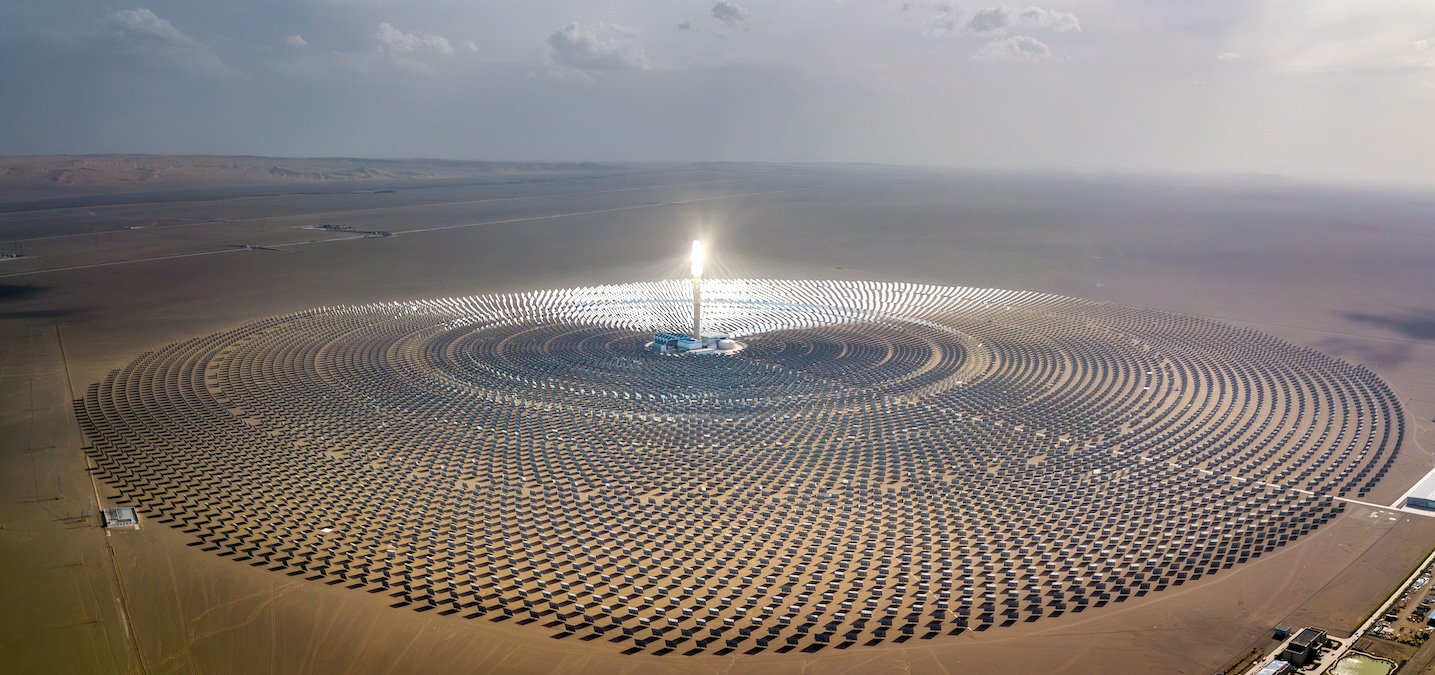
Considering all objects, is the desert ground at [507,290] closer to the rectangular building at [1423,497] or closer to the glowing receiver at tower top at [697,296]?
the rectangular building at [1423,497]

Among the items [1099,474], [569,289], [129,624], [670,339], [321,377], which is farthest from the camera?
[569,289]

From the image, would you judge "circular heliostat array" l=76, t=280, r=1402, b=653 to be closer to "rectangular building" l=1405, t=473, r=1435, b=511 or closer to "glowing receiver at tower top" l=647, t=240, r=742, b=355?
"rectangular building" l=1405, t=473, r=1435, b=511

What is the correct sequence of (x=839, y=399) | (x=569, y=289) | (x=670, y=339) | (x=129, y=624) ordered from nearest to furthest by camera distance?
(x=129, y=624) < (x=839, y=399) < (x=670, y=339) < (x=569, y=289)

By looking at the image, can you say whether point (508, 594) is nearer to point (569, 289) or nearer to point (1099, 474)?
point (1099, 474)

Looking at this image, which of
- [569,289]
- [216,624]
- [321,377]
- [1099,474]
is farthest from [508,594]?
[569,289]

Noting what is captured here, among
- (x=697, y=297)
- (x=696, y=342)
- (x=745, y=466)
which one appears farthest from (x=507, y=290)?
(x=745, y=466)

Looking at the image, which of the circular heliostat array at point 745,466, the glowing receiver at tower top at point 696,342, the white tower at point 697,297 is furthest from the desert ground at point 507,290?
the glowing receiver at tower top at point 696,342

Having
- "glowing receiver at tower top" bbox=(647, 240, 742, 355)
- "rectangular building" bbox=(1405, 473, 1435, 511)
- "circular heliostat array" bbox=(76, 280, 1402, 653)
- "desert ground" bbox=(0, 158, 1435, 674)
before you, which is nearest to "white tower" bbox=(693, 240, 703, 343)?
"glowing receiver at tower top" bbox=(647, 240, 742, 355)
